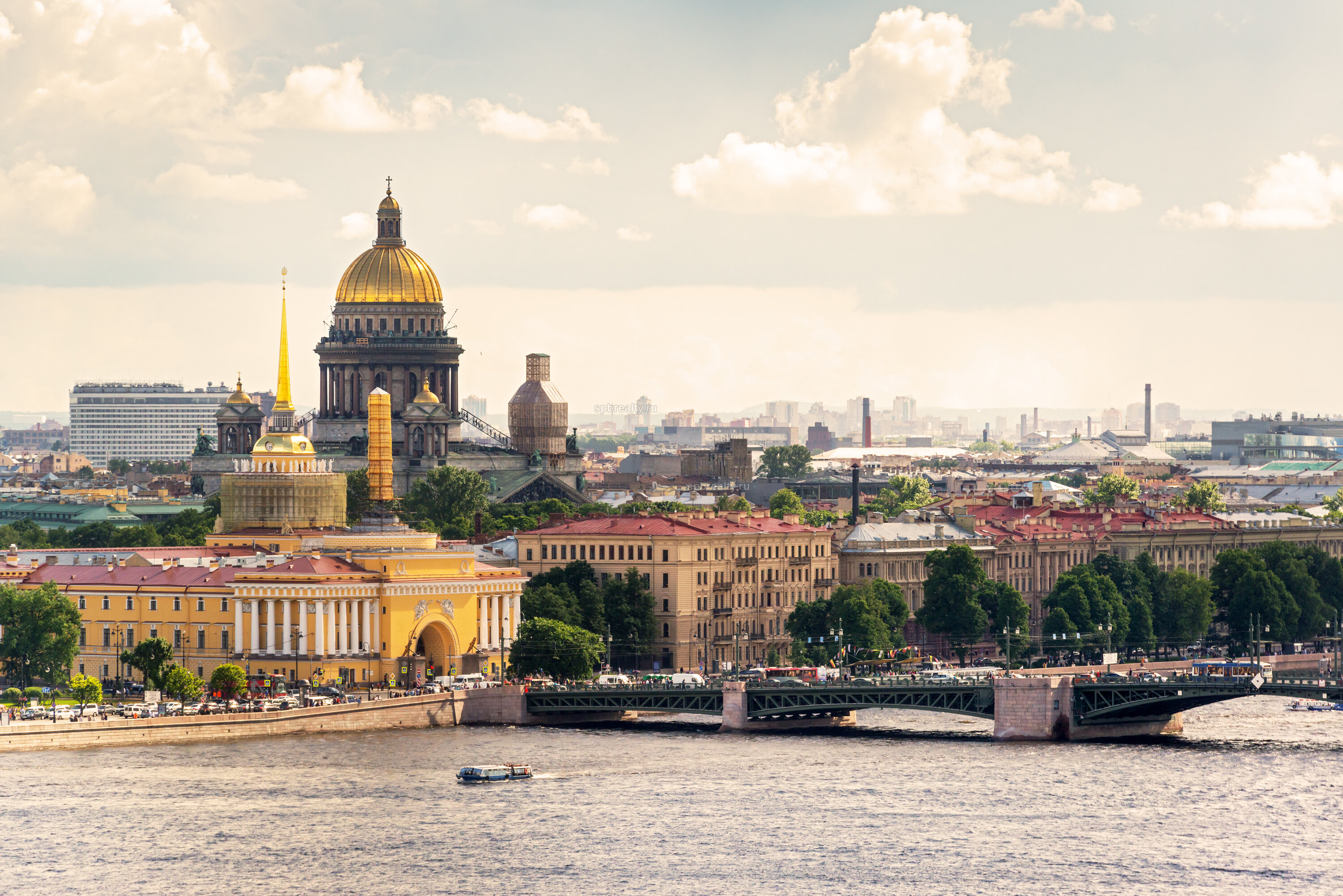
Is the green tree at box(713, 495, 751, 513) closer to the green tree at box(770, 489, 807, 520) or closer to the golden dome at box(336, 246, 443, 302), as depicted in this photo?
the green tree at box(770, 489, 807, 520)

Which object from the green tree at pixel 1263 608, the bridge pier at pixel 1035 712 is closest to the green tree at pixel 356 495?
the green tree at pixel 1263 608

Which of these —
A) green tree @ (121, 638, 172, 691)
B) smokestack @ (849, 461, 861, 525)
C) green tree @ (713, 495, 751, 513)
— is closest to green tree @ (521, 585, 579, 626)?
green tree @ (121, 638, 172, 691)

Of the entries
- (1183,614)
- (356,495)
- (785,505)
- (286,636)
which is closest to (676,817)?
(286,636)

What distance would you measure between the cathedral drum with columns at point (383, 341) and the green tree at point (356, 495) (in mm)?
19394

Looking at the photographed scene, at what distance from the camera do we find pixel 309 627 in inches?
4001

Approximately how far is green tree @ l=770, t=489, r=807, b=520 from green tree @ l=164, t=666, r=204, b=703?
52.6 m

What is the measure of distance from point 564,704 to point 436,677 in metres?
6.70

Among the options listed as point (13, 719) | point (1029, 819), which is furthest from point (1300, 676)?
point (13, 719)

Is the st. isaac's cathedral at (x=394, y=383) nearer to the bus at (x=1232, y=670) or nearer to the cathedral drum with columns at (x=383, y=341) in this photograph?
the cathedral drum with columns at (x=383, y=341)

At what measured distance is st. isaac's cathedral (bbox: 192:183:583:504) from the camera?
527 feet

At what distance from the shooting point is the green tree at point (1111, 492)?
18338cm

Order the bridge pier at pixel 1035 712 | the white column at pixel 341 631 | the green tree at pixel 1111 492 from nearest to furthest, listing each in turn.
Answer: the bridge pier at pixel 1035 712, the white column at pixel 341 631, the green tree at pixel 1111 492

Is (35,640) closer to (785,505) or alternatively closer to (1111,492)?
(785,505)

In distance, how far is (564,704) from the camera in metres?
98.2
